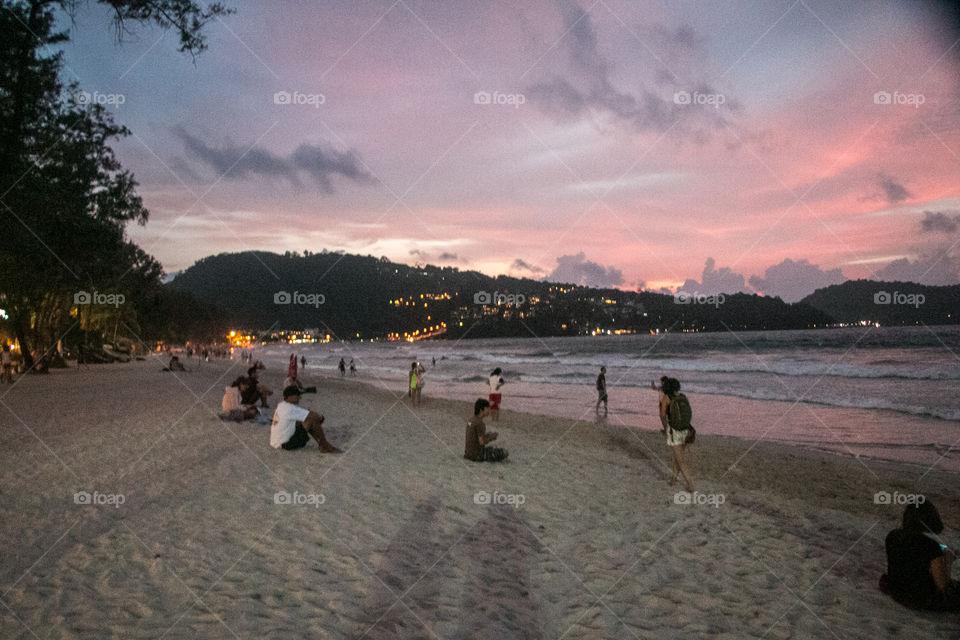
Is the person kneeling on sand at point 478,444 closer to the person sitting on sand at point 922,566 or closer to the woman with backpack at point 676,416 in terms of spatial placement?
the woman with backpack at point 676,416

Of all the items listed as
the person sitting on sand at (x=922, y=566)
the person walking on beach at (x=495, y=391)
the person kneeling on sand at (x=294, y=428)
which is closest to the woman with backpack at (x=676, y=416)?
the person sitting on sand at (x=922, y=566)

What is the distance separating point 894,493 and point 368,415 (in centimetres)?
1311

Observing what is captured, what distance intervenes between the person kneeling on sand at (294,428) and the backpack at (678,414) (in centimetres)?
610

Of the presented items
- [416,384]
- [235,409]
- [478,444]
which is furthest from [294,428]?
[416,384]

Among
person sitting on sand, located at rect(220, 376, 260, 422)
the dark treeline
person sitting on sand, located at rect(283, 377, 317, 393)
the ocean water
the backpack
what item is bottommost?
the ocean water

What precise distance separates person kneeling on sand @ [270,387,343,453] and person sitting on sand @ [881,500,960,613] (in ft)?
27.5

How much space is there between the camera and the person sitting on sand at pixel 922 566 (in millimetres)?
4754

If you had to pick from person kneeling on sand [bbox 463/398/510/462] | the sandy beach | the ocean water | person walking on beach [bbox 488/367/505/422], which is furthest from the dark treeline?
the ocean water

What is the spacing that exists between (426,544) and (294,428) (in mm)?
5037

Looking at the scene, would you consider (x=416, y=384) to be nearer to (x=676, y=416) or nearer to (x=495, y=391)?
(x=495, y=391)

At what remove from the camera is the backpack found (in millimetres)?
7824

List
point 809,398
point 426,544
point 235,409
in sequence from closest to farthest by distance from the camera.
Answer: point 426,544 < point 235,409 < point 809,398

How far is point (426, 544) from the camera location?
19.0 feet

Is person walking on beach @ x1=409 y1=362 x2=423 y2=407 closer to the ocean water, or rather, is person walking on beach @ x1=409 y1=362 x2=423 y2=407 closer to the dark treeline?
the ocean water
